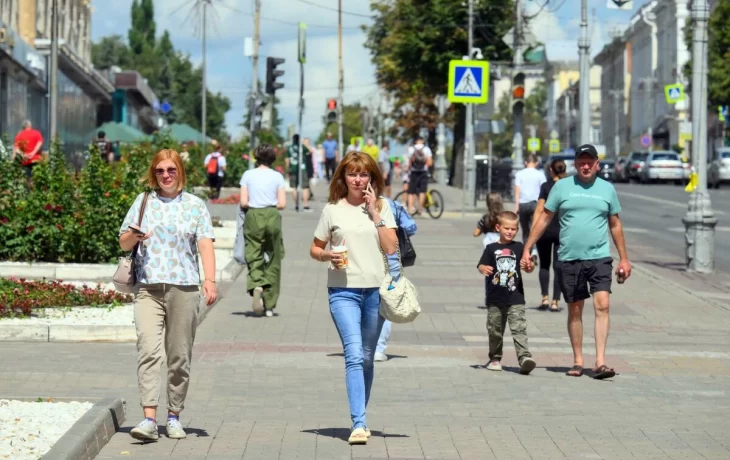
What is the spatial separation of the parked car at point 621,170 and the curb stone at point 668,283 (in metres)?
52.0

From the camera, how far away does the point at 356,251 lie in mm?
8016

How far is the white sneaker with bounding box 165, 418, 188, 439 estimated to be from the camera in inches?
320

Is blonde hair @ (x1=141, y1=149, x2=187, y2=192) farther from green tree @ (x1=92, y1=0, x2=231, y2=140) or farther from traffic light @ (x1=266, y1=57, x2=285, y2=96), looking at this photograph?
green tree @ (x1=92, y1=0, x2=231, y2=140)

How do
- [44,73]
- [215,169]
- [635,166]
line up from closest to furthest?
1. [215,169]
2. [44,73]
3. [635,166]

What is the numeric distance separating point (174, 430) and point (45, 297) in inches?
238

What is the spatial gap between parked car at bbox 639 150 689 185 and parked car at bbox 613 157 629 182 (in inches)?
197

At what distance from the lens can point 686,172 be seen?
6456 centimetres

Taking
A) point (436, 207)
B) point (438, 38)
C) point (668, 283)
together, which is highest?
point (438, 38)

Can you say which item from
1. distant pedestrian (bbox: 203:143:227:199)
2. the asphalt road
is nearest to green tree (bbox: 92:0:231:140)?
the asphalt road

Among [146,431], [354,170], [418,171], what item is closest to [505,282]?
[354,170]

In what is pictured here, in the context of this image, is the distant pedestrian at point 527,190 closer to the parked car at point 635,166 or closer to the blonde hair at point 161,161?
the blonde hair at point 161,161

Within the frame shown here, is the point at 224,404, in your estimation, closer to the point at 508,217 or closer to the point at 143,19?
the point at 508,217

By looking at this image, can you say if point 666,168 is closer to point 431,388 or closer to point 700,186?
point 700,186

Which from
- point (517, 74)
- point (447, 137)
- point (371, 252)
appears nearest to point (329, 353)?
point (371, 252)
